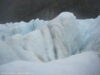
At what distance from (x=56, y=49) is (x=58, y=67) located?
0.15 metres

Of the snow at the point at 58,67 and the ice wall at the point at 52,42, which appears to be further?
the ice wall at the point at 52,42

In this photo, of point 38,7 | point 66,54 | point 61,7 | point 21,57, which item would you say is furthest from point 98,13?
point 21,57

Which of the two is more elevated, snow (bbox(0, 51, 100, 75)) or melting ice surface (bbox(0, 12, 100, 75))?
melting ice surface (bbox(0, 12, 100, 75))

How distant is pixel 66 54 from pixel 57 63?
14 centimetres

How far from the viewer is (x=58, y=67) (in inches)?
24.1

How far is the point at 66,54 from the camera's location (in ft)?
2.50

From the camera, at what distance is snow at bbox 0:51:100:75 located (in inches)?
23.6

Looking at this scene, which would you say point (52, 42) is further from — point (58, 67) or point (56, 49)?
point (58, 67)

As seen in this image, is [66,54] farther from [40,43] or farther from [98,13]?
[98,13]

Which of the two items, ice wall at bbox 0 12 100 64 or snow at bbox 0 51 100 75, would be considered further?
ice wall at bbox 0 12 100 64

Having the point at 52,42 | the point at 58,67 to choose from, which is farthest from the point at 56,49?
the point at 58,67

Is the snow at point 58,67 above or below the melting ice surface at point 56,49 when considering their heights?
below

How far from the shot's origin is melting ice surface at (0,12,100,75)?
614 millimetres

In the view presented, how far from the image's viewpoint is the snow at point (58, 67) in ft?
1.97
